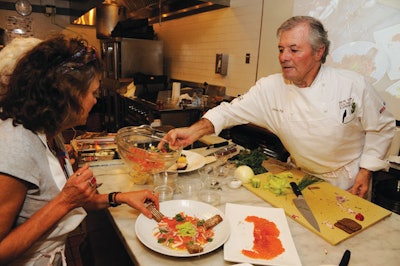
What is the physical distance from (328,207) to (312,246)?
32cm

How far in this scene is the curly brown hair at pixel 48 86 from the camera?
101 centimetres

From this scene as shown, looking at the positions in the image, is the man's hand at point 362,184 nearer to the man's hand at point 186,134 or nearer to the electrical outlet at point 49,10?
the man's hand at point 186,134

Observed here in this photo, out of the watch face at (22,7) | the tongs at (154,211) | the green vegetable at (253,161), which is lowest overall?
the tongs at (154,211)

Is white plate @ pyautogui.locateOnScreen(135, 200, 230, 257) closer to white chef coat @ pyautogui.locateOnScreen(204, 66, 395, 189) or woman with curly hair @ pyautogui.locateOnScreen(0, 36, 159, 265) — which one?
woman with curly hair @ pyautogui.locateOnScreen(0, 36, 159, 265)

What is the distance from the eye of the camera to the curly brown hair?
1007 mm

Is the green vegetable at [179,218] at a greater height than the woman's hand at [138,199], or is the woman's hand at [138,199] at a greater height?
the woman's hand at [138,199]

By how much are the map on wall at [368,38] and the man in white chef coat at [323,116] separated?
74 centimetres

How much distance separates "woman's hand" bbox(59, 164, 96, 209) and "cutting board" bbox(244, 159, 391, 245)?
0.82 meters

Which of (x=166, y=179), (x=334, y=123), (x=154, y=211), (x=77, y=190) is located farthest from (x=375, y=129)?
(x=77, y=190)

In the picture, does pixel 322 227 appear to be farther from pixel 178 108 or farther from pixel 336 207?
pixel 178 108

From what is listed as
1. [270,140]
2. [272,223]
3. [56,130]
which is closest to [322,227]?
[272,223]

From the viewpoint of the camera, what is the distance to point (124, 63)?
481 centimetres

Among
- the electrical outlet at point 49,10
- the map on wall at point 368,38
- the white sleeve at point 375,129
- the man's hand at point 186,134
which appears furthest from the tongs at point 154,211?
the electrical outlet at point 49,10

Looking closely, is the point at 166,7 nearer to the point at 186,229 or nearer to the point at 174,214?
the point at 174,214
